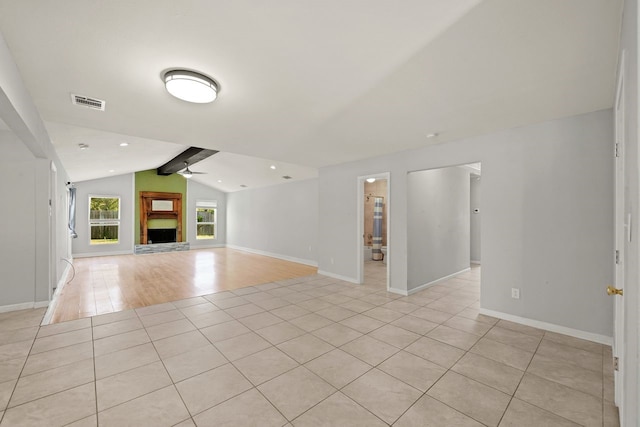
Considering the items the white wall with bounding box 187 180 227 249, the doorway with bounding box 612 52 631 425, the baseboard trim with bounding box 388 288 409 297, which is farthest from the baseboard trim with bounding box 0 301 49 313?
the white wall with bounding box 187 180 227 249

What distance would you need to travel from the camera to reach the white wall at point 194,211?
1094cm

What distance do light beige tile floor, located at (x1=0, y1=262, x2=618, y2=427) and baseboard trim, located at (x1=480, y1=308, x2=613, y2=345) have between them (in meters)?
0.11

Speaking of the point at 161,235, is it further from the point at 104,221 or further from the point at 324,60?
the point at 324,60

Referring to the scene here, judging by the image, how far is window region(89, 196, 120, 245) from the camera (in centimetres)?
889

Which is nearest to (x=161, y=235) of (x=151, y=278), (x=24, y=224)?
(x=151, y=278)

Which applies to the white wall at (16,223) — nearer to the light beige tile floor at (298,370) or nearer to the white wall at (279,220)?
the light beige tile floor at (298,370)

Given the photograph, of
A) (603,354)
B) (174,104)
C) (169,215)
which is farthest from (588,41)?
(169,215)

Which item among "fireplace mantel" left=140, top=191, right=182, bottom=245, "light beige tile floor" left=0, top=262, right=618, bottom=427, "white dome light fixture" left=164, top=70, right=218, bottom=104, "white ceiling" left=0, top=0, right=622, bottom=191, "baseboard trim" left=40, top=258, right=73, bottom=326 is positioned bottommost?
"baseboard trim" left=40, top=258, right=73, bottom=326

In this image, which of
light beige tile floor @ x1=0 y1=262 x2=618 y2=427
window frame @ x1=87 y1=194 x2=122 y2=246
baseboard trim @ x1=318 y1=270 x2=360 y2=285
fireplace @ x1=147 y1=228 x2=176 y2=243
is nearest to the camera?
light beige tile floor @ x1=0 y1=262 x2=618 y2=427

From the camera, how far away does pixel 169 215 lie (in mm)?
10492

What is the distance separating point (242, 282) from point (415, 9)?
16.7ft

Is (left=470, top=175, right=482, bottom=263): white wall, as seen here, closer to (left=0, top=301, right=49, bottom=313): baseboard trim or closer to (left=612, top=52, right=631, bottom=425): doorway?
(left=612, top=52, right=631, bottom=425): doorway

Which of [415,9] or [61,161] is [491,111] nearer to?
[415,9]

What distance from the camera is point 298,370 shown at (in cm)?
225
